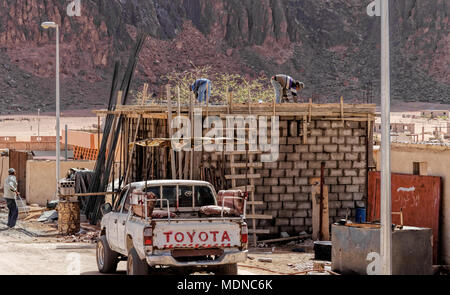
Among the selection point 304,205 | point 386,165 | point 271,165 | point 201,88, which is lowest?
point 304,205

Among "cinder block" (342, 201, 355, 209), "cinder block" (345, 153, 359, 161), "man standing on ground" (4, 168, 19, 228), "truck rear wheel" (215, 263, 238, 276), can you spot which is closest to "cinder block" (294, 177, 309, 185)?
"cinder block" (342, 201, 355, 209)

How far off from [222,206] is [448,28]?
Answer: 122587 millimetres

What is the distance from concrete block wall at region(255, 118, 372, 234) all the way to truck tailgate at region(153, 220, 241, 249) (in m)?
9.11

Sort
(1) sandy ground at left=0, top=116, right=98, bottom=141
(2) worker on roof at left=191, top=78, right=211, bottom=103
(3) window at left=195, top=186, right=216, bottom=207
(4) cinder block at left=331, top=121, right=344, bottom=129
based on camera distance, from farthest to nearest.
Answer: (1) sandy ground at left=0, top=116, right=98, bottom=141 < (2) worker on roof at left=191, top=78, right=211, bottom=103 < (4) cinder block at left=331, top=121, right=344, bottom=129 < (3) window at left=195, top=186, right=216, bottom=207

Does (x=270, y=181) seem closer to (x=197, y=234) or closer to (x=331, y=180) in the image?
(x=331, y=180)

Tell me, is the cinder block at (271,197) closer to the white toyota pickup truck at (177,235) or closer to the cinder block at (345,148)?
the cinder block at (345,148)

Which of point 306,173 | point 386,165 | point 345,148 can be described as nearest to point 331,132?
point 345,148

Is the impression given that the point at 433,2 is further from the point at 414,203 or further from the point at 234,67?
the point at 414,203

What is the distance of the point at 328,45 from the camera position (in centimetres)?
12619

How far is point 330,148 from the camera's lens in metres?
21.8

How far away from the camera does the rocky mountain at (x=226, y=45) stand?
107m

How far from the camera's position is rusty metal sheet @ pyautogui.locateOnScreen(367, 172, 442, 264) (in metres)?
17.0

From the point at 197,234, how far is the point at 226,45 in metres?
111

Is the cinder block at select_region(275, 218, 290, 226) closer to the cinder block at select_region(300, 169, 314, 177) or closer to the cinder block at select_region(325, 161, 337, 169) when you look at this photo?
the cinder block at select_region(300, 169, 314, 177)
